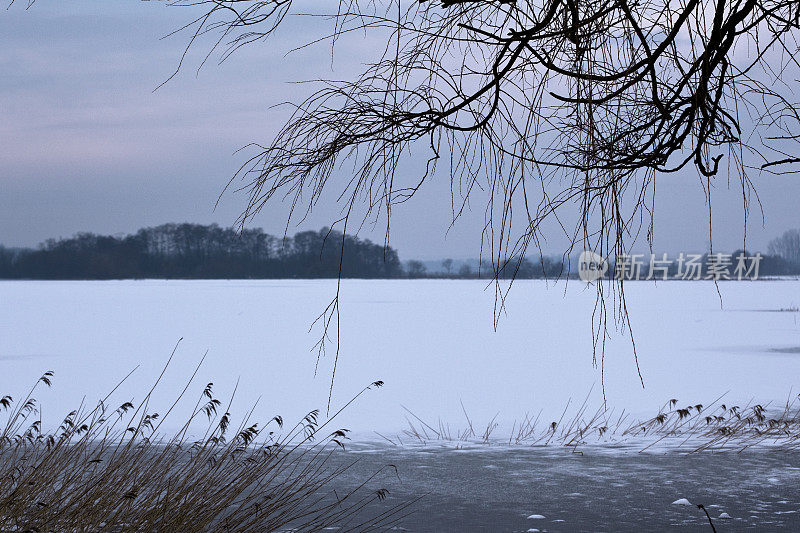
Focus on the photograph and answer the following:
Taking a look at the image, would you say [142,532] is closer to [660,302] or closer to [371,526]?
[371,526]

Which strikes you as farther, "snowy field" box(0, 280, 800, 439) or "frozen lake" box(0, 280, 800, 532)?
"snowy field" box(0, 280, 800, 439)

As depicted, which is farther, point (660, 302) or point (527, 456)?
point (660, 302)

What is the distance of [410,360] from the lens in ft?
55.9

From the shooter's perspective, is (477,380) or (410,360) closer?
(477,380)

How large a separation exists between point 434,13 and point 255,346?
17461 millimetres

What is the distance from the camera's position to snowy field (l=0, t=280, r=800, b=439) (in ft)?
39.1

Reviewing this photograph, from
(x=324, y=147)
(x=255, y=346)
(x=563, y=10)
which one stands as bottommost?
(x=255, y=346)

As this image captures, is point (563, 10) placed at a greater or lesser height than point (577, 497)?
greater

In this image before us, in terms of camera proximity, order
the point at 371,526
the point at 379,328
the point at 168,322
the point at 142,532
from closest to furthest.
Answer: the point at 142,532 → the point at 371,526 → the point at 379,328 → the point at 168,322

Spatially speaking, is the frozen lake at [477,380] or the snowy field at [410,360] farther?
the snowy field at [410,360]

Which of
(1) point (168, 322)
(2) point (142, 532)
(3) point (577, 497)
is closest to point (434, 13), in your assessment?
(2) point (142, 532)

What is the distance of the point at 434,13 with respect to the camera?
2797mm

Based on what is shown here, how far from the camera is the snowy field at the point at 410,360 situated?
39.1ft

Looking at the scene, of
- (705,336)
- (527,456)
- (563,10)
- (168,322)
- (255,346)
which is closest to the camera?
(563,10)
